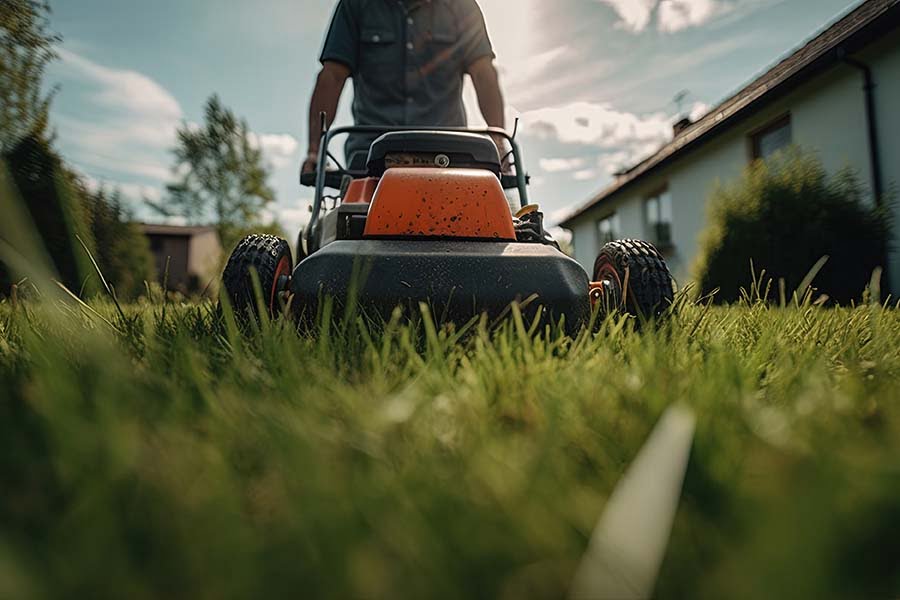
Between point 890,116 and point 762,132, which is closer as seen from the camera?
point 890,116

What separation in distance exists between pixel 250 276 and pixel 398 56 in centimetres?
223

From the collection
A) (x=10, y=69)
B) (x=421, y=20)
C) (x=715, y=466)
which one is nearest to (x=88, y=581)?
(x=715, y=466)

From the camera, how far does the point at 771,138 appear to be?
11.5m

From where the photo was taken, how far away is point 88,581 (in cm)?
48

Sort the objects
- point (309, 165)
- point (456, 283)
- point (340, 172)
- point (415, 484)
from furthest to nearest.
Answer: point (309, 165) → point (340, 172) → point (456, 283) → point (415, 484)

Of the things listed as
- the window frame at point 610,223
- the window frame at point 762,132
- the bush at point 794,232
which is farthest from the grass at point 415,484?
the window frame at point 610,223

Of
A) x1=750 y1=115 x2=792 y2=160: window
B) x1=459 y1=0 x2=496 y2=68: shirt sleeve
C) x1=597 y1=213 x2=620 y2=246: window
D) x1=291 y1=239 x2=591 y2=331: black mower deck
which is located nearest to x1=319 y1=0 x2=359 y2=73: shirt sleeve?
x1=459 y1=0 x2=496 y2=68: shirt sleeve

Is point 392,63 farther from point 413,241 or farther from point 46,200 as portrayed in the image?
point 46,200

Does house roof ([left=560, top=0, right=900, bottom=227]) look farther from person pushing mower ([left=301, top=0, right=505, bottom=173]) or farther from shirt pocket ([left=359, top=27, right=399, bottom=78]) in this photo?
shirt pocket ([left=359, top=27, right=399, bottom=78])

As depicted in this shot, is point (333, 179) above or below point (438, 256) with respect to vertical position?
above

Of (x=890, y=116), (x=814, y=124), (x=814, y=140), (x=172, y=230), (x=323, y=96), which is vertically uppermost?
(x=172, y=230)

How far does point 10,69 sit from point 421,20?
2.39m

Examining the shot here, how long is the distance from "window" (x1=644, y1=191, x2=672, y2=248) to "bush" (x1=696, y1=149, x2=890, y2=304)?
772 centimetres

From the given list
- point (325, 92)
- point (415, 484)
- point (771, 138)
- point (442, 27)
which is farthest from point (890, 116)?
point (415, 484)
